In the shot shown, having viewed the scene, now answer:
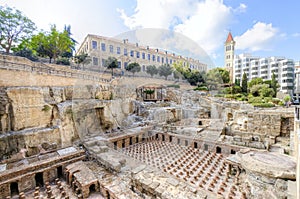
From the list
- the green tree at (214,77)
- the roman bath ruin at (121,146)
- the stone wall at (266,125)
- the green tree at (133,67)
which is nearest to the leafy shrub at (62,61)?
the roman bath ruin at (121,146)

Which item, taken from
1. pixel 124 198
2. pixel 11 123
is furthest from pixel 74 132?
pixel 124 198

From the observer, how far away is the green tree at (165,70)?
11889 millimetres

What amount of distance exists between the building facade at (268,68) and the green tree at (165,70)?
121 ft

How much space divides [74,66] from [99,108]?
914 centimetres

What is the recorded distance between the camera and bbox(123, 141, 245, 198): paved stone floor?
5.03 meters

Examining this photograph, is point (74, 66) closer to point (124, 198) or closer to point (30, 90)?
point (30, 90)

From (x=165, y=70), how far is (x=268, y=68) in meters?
43.3

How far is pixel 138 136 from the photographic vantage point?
10.1m

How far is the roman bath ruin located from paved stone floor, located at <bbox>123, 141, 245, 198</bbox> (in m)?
0.04

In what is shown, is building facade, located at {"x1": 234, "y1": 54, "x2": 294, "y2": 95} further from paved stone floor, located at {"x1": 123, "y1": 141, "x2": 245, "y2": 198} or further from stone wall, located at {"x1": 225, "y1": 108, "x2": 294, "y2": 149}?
paved stone floor, located at {"x1": 123, "y1": 141, "x2": 245, "y2": 198}

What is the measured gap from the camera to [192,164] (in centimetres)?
655

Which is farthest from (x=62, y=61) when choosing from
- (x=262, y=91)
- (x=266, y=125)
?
(x=262, y=91)

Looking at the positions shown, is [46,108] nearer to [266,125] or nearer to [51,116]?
[51,116]

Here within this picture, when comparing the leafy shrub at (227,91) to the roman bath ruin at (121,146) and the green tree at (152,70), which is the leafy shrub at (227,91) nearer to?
the roman bath ruin at (121,146)
